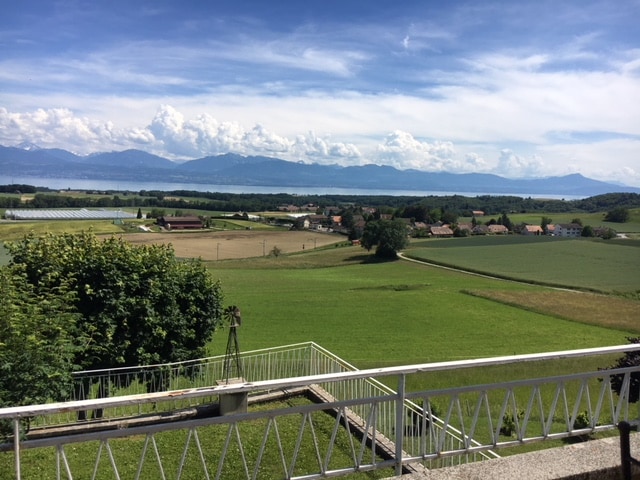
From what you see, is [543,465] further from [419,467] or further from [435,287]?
[435,287]

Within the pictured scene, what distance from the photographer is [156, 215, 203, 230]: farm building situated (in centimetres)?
10432

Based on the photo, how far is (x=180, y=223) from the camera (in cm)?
10619

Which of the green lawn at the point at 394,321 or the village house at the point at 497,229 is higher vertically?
the village house at the point at 497,229

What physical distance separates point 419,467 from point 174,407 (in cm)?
555

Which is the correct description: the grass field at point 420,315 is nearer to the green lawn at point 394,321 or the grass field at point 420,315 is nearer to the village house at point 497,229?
the green lawn at point 394,321

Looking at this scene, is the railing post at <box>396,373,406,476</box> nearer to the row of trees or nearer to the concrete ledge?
the concrete ledge

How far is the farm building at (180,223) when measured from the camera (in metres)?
104

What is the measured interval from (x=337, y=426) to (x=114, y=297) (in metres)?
10.1

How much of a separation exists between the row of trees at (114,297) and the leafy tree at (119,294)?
2cm

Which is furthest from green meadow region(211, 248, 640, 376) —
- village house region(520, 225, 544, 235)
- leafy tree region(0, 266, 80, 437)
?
village house region(520, 225, 544, 235)

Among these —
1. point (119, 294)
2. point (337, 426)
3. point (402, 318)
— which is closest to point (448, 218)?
point (402, 318)

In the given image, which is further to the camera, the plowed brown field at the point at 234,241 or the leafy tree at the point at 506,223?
the leafy tree at the point at 506,223

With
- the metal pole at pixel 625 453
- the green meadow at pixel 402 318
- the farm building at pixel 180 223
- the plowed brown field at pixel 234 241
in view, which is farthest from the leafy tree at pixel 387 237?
the metal pole at pixel 625 453

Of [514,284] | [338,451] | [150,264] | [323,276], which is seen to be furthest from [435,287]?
[338,451]
